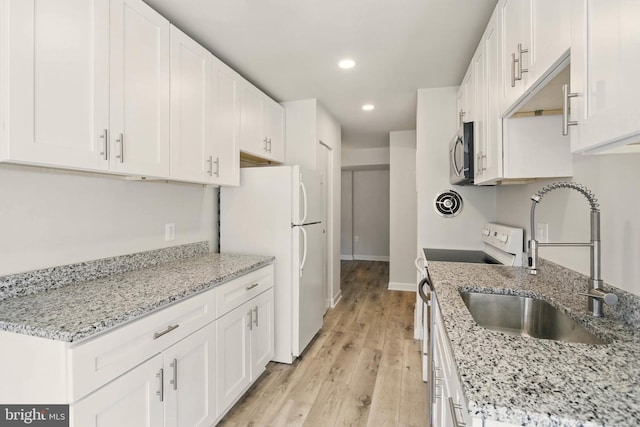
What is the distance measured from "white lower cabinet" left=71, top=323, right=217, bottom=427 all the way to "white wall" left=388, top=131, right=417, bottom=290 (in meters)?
3.51

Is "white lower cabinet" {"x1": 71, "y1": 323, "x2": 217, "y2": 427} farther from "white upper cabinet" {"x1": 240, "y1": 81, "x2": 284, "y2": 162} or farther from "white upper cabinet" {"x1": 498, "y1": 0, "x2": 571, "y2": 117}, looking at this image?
"white upper cabinet" {"x1": 498, "y1": 0, "x2": 571, "y2": 117}

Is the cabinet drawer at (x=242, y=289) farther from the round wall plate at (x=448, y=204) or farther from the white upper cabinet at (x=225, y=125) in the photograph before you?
the round wall plate at (x=448, y=204)

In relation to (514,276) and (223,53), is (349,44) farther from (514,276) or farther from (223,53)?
A: (514,276)

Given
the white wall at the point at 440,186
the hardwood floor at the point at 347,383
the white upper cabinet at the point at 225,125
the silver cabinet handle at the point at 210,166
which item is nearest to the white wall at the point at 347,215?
the hardwood floor at the point at 347,383

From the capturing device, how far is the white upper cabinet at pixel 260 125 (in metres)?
2.64

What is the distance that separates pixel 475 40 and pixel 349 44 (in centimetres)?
86

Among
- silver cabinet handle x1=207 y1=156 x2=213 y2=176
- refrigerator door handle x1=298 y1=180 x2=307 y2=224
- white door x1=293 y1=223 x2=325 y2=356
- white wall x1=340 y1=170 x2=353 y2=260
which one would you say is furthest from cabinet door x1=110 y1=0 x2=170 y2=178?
white wall x1=340 y1=170 x2=353 y2=260

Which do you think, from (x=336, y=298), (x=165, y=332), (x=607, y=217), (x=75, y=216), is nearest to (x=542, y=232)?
(x=607, y=217)

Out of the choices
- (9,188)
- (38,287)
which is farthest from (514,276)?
(9,188)

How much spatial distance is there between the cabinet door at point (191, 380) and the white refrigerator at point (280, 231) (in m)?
0.89

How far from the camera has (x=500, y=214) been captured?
2650 millimetres

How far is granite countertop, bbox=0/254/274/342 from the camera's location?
1.05 metres

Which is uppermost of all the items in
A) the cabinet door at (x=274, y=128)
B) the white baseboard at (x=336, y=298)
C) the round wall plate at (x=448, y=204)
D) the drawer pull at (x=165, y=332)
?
the cabinet door at (x=274, y=128)

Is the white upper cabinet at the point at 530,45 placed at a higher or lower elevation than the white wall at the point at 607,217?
higher
